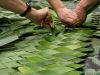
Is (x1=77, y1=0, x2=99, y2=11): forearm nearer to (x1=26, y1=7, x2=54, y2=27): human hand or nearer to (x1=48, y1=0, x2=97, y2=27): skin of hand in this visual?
(x1=48, y1=0, x2=97, y2=27): skin of hand

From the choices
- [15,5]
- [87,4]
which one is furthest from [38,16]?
[87,4]

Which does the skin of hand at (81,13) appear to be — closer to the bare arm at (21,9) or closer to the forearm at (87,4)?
the forearm at (87,4)

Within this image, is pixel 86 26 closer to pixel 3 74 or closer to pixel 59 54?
pixel 59 54

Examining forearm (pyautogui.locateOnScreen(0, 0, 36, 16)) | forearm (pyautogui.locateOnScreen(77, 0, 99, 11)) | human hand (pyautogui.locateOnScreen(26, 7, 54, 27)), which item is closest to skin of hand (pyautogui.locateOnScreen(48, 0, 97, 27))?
forearm (pyautogui.locateOnScreen(77, 0, 99, 11))

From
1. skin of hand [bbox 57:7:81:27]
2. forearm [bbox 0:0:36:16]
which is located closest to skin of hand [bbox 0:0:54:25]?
forearm [bbox 0:0:36:16]

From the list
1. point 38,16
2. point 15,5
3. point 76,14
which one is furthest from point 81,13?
point 15,5

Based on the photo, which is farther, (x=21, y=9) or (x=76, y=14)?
(x=76, y=14)

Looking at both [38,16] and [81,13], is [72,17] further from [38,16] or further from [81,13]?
[38,16]

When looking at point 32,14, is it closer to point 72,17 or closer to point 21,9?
point 21,9

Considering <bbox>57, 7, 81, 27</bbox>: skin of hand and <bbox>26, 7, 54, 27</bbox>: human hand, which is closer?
<bbox>26, 7, 54, 27</bbox>: human hand

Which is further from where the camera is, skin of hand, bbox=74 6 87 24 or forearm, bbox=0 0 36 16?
skin of hand, bbox=74 6 87 24

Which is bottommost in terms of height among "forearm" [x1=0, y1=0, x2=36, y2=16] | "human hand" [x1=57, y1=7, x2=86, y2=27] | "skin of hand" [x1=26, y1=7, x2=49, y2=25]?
"human hand" [x1=57, y1=7, x2=86, y2=27]

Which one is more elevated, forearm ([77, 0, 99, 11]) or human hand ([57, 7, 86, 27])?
forearm ([77, 0, 99, 11])

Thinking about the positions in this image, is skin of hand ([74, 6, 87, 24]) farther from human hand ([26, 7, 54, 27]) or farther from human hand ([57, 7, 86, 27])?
human hand ([26, 7, 54, 27])
